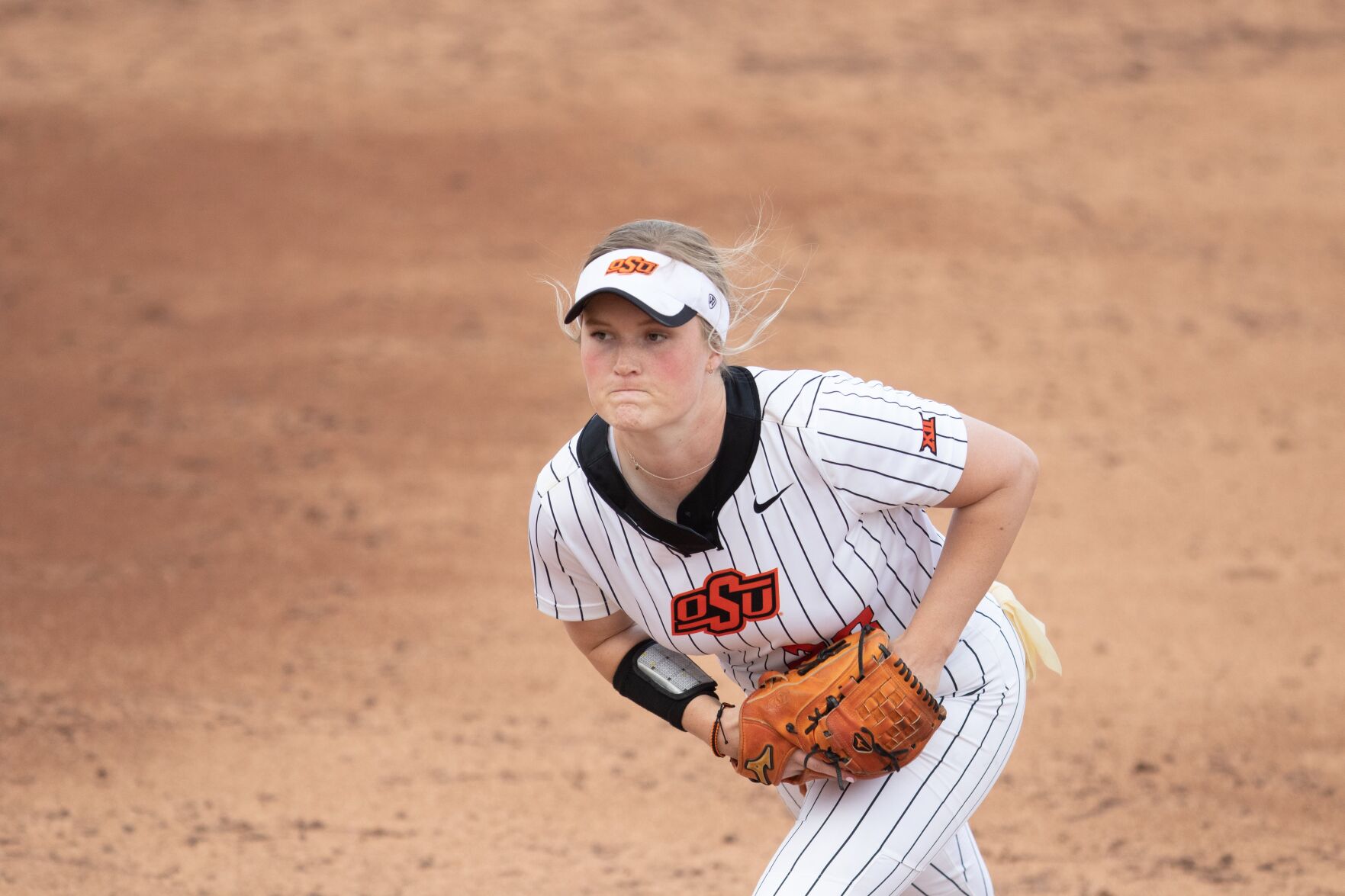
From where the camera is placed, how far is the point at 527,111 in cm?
1163

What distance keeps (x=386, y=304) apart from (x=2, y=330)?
99.9 inches

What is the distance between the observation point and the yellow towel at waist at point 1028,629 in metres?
3.15

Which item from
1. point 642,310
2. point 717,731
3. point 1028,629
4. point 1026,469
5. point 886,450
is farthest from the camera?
point 1028,629

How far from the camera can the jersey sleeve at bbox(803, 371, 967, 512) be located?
8.61 ft

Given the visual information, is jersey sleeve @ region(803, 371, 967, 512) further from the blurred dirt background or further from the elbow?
the blurred dirt background

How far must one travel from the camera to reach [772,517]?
268cm

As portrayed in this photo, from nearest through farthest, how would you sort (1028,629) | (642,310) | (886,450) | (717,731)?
(642,310) → (886,450) → (717,731) → (1028,629)

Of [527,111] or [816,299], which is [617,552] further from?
[527,111]

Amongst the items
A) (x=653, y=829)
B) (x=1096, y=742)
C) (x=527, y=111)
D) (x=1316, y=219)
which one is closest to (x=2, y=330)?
(x=527, y=111)

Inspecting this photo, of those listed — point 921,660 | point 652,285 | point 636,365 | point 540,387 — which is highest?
point 540,387

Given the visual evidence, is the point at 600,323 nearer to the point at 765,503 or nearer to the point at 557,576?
the point at 765,503

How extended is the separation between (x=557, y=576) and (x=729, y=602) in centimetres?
38

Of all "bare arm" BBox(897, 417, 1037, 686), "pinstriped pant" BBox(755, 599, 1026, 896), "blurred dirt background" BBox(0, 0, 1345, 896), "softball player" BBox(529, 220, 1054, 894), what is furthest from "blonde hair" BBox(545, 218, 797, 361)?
"blurred dirt background" BBox(0, 0, 1345, 896)

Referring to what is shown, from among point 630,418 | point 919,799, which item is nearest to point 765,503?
point 630,418
